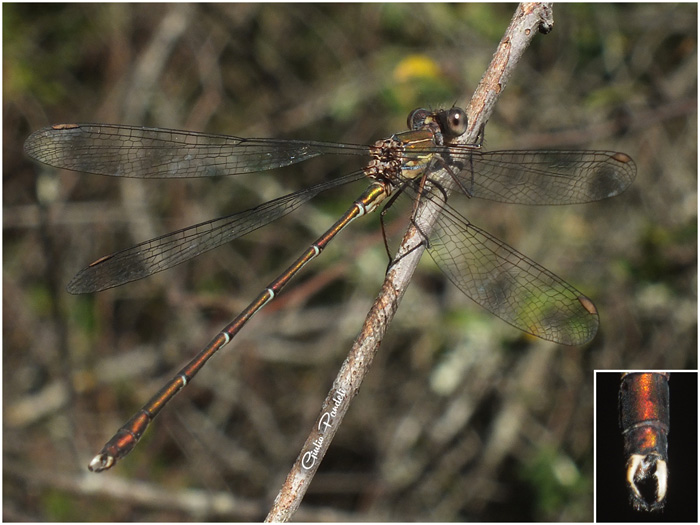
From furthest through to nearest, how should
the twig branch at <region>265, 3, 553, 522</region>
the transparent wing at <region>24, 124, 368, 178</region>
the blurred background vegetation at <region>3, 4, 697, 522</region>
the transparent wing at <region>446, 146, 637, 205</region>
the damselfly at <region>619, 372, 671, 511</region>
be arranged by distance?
1. the blurred background vegetation at <region>3, 4, 697, 522</region>
2. the transparent wing at <region>24, 124, 368, 178</region>
3. the transparent wing at <region>446, 146, 637, 205</region>
4. the damselfly at <region>619, 372, 671, 511</region>
5. the twig branch at <region>265, 3, 553, 522</region>

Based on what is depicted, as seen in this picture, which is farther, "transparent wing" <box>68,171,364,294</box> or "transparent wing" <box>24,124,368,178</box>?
"transparent wing" <box>24,124,368,178</box>

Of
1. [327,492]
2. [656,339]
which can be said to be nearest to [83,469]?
[327,492]

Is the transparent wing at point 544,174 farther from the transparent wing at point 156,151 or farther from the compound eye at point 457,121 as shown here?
the transparent wing at point 156,151

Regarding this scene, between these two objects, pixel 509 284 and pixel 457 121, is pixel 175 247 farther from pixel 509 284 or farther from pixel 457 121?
pixel 509 284

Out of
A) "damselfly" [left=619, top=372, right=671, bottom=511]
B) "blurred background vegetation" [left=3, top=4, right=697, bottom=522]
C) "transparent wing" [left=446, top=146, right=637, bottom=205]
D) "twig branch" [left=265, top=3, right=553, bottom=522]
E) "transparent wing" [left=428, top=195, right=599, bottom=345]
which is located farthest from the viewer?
"blurred background vegetation" [left=3, top=4, right=697, bottom=522]

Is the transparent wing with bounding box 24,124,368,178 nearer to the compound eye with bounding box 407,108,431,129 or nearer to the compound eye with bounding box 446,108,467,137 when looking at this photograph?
the compound eye with bounding box 407,108,431,129

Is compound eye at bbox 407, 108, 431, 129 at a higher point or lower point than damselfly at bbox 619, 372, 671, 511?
higher

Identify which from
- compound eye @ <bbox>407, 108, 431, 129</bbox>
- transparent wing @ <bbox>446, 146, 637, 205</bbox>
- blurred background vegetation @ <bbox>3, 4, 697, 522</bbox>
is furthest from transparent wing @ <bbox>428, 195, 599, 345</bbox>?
blurred background vegetation @ <bbox>3, 4, 697, 522</bbox>

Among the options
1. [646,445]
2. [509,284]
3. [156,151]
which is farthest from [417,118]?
[646,445]
